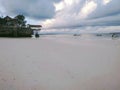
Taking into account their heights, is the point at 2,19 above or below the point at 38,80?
above

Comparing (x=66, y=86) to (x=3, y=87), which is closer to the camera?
(x=3, y=87)

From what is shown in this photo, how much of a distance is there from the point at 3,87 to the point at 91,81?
3.16 metres

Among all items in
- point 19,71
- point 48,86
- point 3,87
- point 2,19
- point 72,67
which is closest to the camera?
point 3,87

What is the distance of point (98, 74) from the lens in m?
6.57

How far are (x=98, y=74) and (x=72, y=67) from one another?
139cm

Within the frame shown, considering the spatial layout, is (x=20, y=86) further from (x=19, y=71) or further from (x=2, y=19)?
(x=2, y=19)

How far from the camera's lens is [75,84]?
212 inches

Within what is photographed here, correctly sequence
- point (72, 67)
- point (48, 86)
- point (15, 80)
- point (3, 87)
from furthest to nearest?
point (72, 67) → point (15, 80) → point (48, 86) → point (3, 87)

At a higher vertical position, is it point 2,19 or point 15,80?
point 2,19

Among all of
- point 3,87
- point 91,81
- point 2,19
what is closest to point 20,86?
point 3,87

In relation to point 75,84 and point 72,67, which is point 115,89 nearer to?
point 75,84

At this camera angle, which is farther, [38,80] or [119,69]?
[119,69]

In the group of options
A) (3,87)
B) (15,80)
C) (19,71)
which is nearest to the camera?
(3,87)

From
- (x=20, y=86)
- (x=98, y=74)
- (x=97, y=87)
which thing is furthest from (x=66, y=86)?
(x=98, y=74)
